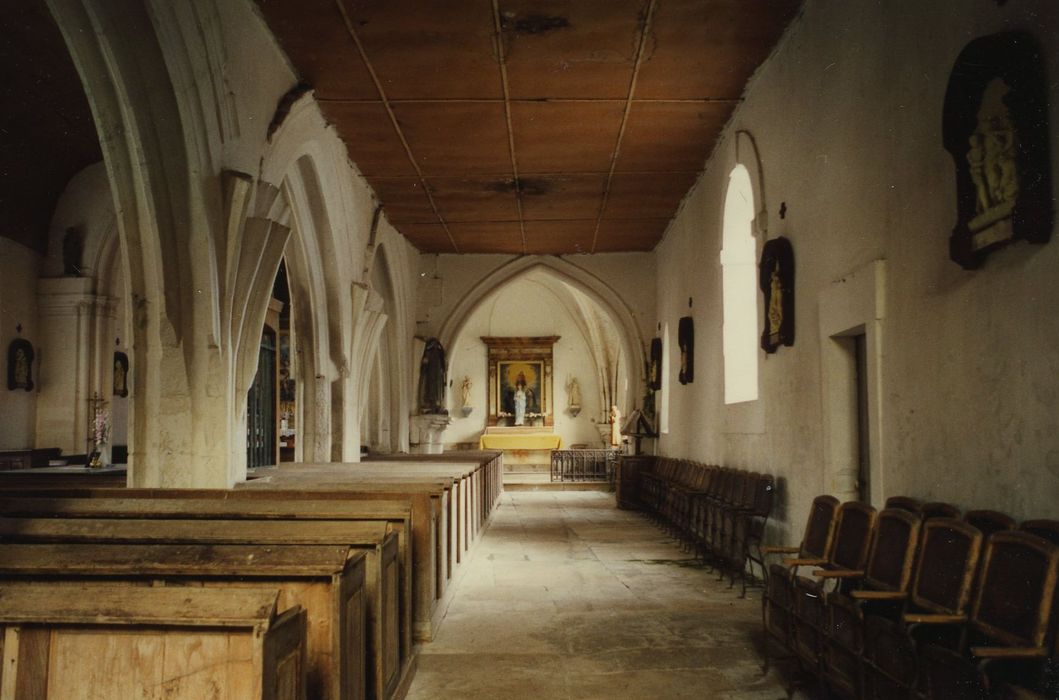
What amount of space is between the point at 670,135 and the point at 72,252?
7.84 metres

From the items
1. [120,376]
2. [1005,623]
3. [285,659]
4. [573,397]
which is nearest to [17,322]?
[120,376]

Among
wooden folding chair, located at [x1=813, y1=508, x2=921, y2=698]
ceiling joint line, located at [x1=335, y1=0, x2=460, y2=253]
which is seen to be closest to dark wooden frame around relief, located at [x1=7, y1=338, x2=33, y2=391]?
ceiling joint line, located at [x1=335, y1=0, x2=460, y2=253]

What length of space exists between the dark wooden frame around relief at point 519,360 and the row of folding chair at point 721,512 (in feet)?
37.6

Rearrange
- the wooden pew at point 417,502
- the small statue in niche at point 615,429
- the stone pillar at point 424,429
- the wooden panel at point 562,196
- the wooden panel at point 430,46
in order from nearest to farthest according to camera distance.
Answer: the wooden pew at point 417,502
the wooden panel at point 430,46
the wooden panel at point 562,196
the stone pillar at point 424,429
the small statue in niche at point 615,429

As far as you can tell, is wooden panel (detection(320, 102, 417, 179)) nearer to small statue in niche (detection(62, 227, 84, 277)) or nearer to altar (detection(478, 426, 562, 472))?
small statue in niche (detection(62, 227, 84, 277))

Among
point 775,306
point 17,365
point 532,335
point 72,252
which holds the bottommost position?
point 17,365

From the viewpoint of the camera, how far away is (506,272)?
14.0m

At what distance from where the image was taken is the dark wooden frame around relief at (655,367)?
1288 centimetres

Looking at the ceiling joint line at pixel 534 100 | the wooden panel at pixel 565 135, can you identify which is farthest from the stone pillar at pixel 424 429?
the ceiling joint line at pixel 534 100

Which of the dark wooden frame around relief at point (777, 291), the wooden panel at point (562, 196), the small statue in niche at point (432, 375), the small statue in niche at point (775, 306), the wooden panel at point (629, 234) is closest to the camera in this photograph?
the dark wooden frame around relief at point (777, 291)

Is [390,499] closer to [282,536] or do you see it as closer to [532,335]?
[282,536]

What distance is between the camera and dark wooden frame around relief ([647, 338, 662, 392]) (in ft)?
42.2

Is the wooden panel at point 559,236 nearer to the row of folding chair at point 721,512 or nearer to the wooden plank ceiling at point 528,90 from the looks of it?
the wooden plank ceiling at point 528,90

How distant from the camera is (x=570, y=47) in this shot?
6191 millimetres
